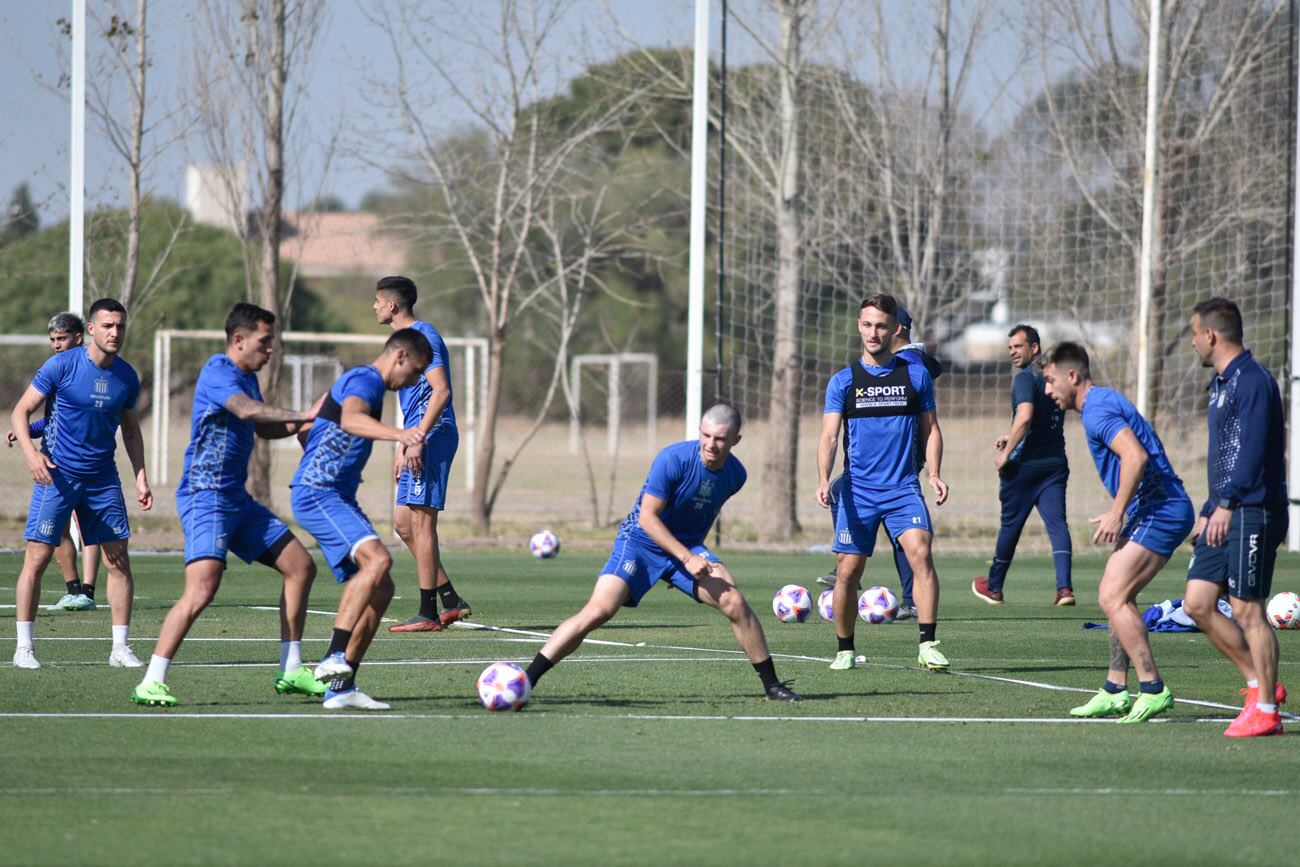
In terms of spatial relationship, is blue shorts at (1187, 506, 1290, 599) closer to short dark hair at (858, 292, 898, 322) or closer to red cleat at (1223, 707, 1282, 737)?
red cleat at (1223, 707, 1282, 737)

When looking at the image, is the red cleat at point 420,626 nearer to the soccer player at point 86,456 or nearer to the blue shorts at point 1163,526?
the soccer player at point 86,456

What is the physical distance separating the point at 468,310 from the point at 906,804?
50.1 m

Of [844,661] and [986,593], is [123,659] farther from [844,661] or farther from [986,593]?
[986,593]

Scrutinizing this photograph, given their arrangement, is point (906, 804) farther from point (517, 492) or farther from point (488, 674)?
point (517, 492)

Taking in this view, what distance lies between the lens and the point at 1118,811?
612 centimetres

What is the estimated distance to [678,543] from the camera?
8.14 metres

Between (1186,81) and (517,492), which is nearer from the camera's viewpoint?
(1186,81)

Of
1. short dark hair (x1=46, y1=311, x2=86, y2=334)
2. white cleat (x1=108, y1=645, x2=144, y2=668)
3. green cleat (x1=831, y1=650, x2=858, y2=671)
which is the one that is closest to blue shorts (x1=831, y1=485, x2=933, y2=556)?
green cleat (x1=831, y1=650, x2=858, y2=671)

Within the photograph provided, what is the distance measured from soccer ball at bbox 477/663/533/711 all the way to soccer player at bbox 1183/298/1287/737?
321 cm

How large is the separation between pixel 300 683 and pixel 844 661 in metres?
3.31

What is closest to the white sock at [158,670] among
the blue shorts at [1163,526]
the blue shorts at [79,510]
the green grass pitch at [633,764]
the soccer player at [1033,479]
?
the green grass pitch at [633,764]

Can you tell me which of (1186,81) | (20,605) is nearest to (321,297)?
(1186,81)

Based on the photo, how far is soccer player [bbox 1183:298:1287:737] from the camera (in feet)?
25.2

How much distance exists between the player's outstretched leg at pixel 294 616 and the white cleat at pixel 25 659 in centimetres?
178
